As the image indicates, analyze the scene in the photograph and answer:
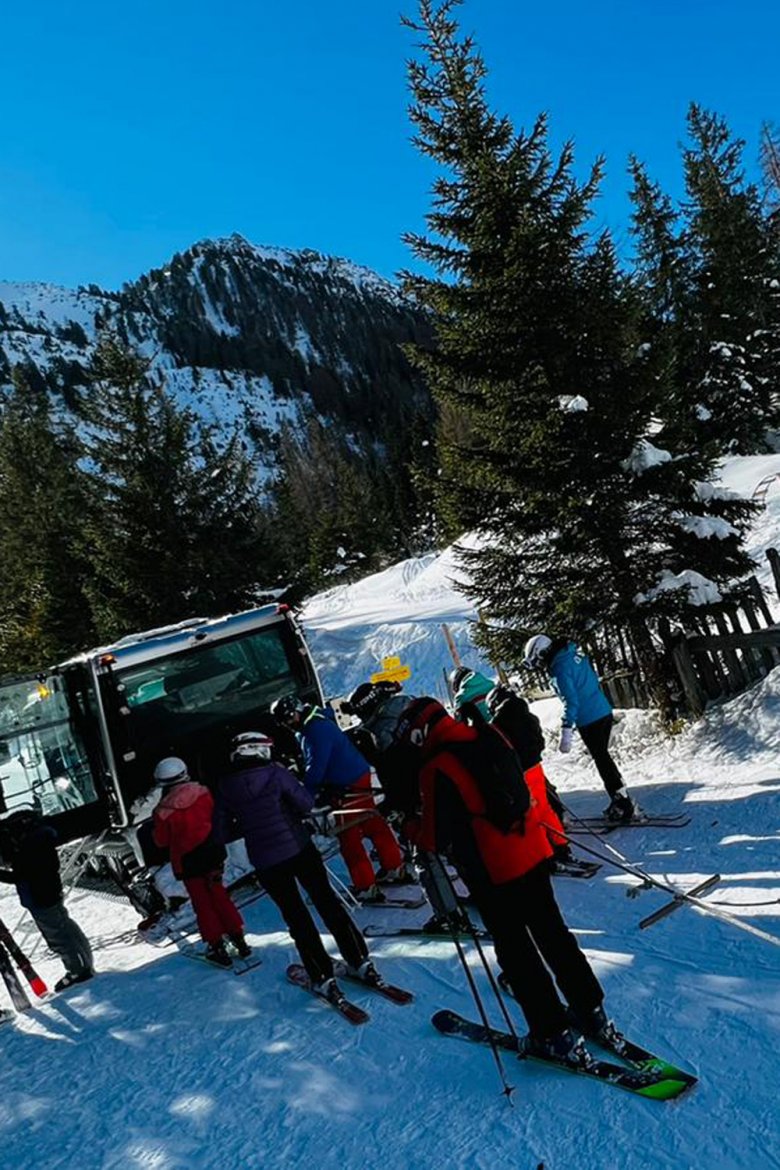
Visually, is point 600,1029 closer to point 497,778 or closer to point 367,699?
point 497,778

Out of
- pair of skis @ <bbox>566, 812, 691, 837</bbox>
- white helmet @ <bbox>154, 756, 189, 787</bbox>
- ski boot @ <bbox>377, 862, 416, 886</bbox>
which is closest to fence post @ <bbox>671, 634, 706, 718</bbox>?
pair of skis @ <bbox>566, 812, 691, 837</bbox>

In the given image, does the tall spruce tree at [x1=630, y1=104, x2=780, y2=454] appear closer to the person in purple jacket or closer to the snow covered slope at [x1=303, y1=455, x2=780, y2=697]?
the snow covered slope at [x1=303, y1=455, x2=780, y2=697]

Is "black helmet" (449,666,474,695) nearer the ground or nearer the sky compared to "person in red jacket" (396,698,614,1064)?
nearer the sky

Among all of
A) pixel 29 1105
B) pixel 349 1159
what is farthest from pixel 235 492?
pixel 349 1159

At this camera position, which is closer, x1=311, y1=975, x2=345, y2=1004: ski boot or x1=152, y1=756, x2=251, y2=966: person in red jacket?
x1=311, y1=975, x2=345, y2=1004: ski boot

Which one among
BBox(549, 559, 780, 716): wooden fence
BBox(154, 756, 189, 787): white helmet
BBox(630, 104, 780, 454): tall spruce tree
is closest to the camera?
BBox(154, 756, 189, 787): white helmet

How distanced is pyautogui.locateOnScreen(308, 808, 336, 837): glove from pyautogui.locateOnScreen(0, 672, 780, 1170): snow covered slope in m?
0.94

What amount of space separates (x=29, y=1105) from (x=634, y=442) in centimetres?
915

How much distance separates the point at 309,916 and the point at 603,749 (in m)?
3.51

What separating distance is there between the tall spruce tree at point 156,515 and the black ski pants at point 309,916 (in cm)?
1485

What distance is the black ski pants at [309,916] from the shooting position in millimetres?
5211

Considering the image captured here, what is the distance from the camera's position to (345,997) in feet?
16.8

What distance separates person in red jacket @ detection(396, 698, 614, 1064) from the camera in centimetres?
365

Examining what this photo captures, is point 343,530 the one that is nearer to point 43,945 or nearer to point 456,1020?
point 43,945
